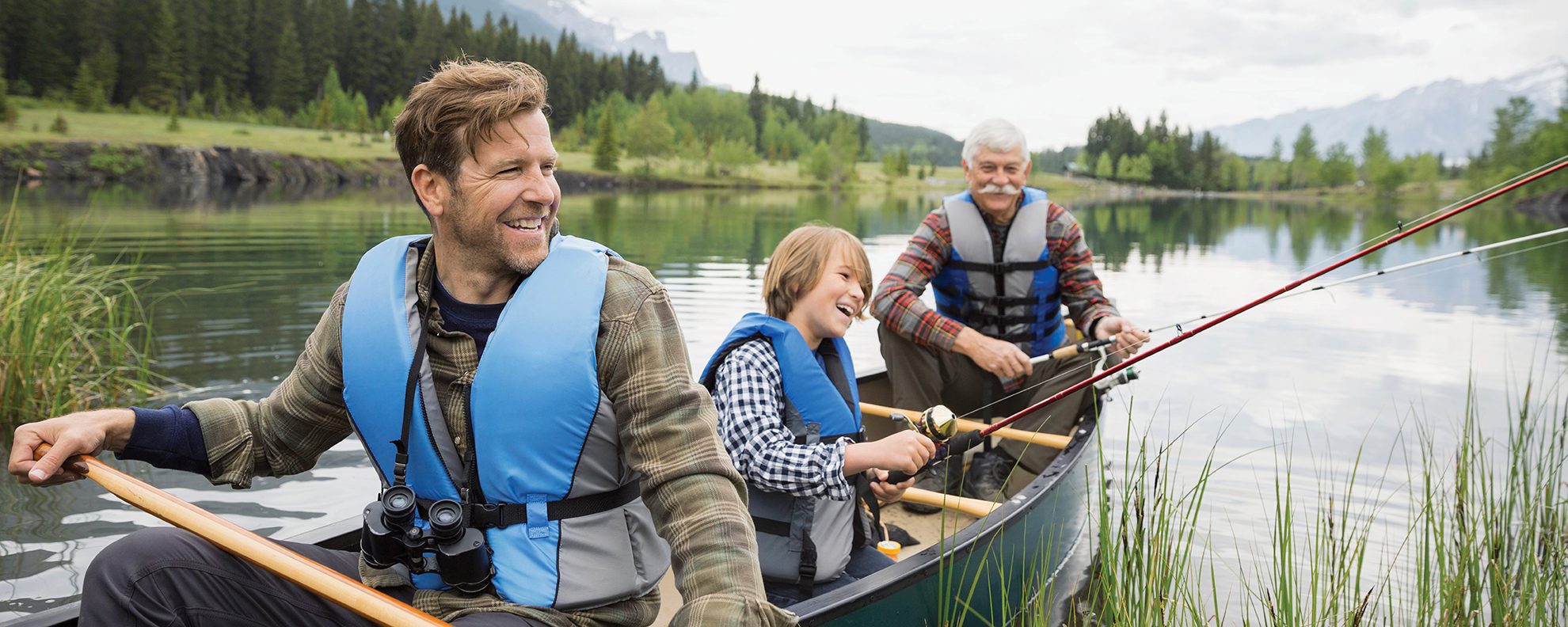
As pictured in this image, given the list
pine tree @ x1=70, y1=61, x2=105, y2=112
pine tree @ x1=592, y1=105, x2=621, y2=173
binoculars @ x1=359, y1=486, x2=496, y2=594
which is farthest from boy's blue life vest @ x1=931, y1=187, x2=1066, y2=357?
pine tree @ x1=70, y1=61, x2=105, y2=112

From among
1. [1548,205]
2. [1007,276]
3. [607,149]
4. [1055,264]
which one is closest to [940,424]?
[1007,276]

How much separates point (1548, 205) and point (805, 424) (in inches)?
2228

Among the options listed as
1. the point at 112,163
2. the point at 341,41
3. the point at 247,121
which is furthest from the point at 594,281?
the point at 341,41

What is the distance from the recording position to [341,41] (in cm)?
8375

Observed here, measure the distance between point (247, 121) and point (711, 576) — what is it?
78.4 m

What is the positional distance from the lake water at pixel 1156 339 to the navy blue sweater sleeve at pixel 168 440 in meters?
2.18

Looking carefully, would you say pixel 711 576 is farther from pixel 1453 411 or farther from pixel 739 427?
pixel 1453 411

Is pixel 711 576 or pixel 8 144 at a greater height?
pixel 8 144

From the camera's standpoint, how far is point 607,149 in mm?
77125

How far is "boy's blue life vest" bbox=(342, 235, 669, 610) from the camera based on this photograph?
6.24 feet

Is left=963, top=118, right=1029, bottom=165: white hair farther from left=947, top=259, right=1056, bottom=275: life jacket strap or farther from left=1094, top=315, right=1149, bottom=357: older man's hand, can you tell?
left=1094, top=315, right=1149, bottom=357: older man's hand

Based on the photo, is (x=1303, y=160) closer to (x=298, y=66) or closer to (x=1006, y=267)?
(x=298, y=66)

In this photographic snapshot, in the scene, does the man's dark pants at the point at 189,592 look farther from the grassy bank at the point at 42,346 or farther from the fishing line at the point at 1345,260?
the grassy bank at the point at 42,346

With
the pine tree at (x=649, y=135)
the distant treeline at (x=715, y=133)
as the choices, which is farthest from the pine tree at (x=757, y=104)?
the pine tree at (x=649, y=135)
